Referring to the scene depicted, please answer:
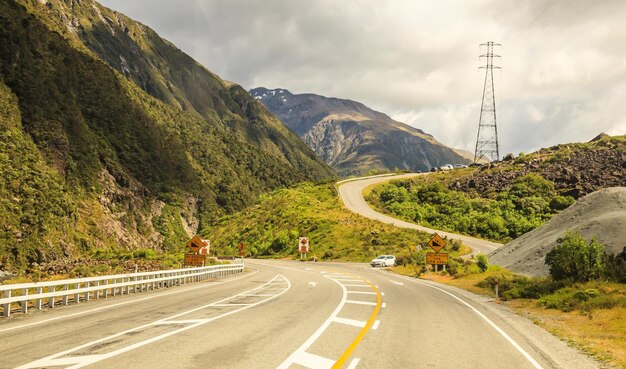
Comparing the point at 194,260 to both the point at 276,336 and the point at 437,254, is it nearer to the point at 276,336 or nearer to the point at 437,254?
the point at 437,254

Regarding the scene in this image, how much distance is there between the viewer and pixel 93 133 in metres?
110

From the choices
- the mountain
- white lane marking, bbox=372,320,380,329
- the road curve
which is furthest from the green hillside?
white lane marking, bbox=372,320,380,329

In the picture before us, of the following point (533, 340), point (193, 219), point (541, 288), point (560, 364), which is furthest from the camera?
point (193, 219)

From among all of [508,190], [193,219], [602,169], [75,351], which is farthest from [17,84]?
[602,169]

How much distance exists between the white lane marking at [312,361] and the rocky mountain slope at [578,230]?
23.6 m

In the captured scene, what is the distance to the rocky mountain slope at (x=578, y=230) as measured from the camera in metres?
28.9

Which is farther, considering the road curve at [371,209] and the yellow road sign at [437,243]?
the road curve at [371,209]

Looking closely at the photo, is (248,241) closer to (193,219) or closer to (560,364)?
(193,219)

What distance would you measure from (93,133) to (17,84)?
19785 mm

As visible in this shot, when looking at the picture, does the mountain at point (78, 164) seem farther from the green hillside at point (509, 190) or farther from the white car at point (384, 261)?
the green hillside at point (509, 190)

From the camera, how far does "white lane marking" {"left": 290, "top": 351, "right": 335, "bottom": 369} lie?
336 inches

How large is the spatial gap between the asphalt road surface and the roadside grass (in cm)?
74

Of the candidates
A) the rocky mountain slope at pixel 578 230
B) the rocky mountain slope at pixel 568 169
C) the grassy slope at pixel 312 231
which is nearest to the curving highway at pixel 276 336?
the rocky mountain slope at pixel 578 230

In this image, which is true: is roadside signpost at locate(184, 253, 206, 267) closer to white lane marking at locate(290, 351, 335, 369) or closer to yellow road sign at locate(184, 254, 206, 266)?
yellow road sign at locate(184, 254, 206, 266)
